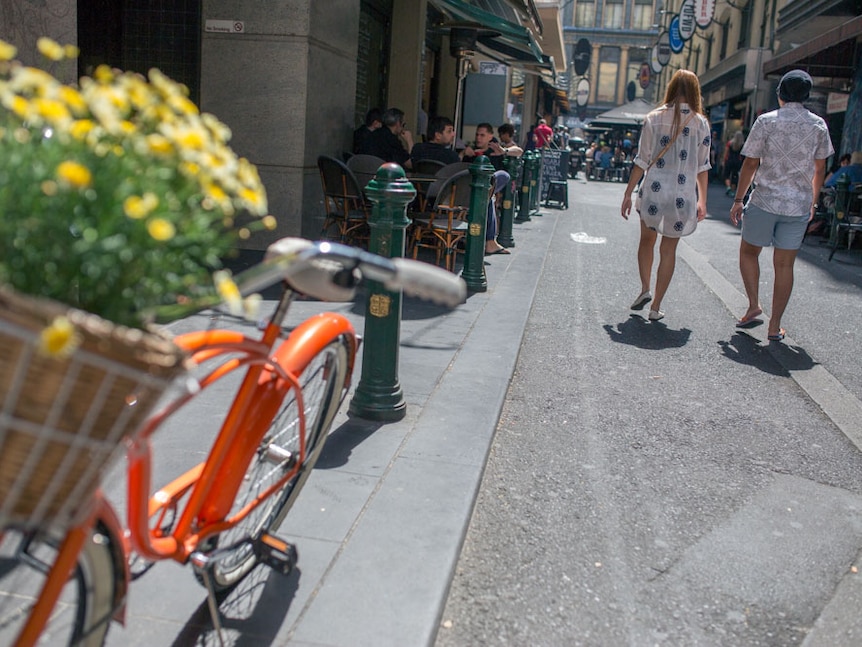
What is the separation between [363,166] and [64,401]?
797 centimetres

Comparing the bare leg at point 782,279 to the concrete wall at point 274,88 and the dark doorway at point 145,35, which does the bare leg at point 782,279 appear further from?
the dark doorway at point 145,35

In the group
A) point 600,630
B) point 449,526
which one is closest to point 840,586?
point 600,630

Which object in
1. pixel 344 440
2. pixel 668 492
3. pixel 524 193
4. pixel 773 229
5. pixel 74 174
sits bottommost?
pixel 668 492

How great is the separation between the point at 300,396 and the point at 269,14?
7.17 m

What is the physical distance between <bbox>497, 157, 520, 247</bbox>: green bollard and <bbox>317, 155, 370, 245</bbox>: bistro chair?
9.17 ft

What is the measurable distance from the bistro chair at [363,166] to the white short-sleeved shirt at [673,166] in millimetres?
2839

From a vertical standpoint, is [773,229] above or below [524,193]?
above

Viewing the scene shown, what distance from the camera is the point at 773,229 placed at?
6.93 meters

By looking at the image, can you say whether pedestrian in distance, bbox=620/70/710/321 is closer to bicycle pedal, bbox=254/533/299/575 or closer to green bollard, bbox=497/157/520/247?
green bollard, bbox=497/157/520/247

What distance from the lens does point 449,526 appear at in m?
3.29

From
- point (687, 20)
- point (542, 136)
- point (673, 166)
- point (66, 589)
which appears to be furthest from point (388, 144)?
point (687, 20)

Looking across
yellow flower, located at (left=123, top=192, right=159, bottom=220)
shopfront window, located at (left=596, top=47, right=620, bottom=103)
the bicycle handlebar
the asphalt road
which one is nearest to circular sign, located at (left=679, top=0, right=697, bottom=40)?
the asphalt road

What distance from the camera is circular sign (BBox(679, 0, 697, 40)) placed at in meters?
39.2

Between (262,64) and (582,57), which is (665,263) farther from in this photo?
(582,57)
